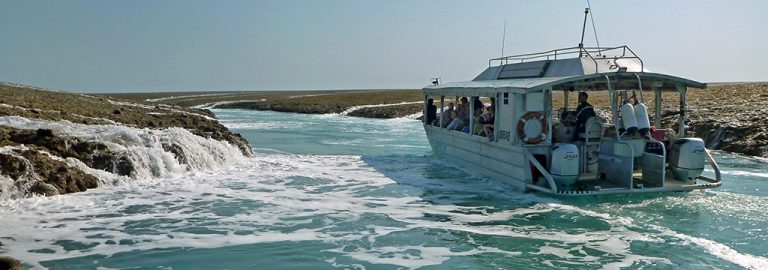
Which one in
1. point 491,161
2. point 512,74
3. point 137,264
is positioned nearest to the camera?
point 137,264

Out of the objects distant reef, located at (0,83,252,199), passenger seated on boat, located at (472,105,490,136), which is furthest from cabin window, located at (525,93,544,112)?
distant reef, located at (0,83,252,199)

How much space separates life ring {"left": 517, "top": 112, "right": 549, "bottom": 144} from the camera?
16562 mm

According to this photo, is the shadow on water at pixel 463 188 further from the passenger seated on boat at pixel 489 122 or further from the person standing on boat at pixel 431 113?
the person standing on boat at pixel 431 113

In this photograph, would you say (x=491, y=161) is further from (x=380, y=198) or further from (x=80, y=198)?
(x=80, y=198)

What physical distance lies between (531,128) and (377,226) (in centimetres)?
537

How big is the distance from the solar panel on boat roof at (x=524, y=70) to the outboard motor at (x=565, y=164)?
3874mm

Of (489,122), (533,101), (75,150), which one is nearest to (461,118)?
(489,122)

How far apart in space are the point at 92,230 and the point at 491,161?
10.7m

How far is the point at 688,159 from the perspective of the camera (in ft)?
55.1

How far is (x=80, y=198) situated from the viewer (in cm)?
1569

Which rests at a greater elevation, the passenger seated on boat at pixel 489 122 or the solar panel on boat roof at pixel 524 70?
the solar panel on boat roof at pixel 524 70

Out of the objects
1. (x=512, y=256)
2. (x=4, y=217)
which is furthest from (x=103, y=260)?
(x=512, y=256)

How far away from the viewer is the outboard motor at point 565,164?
15961 mm

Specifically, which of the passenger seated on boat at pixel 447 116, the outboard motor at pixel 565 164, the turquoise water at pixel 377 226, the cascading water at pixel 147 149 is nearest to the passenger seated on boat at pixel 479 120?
the turquoise water at pixel 377 226
